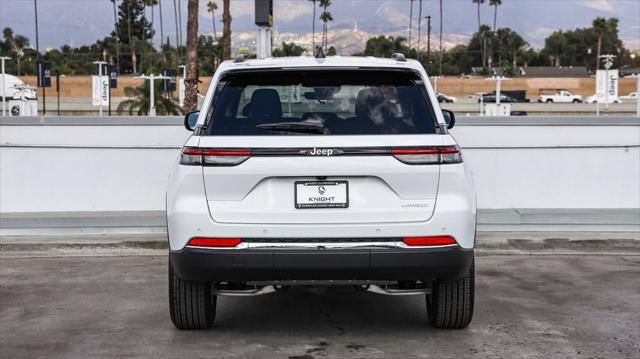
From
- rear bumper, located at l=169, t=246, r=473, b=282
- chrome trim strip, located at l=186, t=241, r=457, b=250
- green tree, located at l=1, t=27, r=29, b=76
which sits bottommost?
rear bumper, located at l=169, t=246, r=473, b=282

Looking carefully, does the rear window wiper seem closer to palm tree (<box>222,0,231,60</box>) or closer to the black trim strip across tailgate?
the black trim strip across tailgate

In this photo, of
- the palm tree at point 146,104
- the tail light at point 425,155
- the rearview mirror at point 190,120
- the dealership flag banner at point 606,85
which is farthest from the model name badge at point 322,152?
the palm tree at point 146,104

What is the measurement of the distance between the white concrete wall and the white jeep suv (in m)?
6.55

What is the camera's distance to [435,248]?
18.6ft

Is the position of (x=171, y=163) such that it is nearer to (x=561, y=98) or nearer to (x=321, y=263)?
(x=321, y=263)

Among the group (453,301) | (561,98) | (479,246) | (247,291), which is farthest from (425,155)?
(561,98)

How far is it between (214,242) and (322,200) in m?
0.71

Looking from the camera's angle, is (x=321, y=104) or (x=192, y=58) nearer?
(x=321, y=104)

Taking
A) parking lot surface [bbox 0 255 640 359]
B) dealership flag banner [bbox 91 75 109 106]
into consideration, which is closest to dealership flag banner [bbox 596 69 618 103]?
dealership flag banner [bbox 91 75 109 106]

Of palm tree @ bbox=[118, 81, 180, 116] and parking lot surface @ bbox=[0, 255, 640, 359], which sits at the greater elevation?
palm tree @ bbox=[118, 81, 180, 116]

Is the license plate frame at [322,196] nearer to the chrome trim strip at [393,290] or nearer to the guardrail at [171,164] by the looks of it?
the chrome trim strip at [393,290]

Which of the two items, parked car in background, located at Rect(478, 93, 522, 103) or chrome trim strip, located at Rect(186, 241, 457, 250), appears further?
parked car in background, located at Rect(478, 93, 522, 103)

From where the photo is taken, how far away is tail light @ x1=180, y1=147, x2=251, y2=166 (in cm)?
561

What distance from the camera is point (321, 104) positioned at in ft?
19.4
